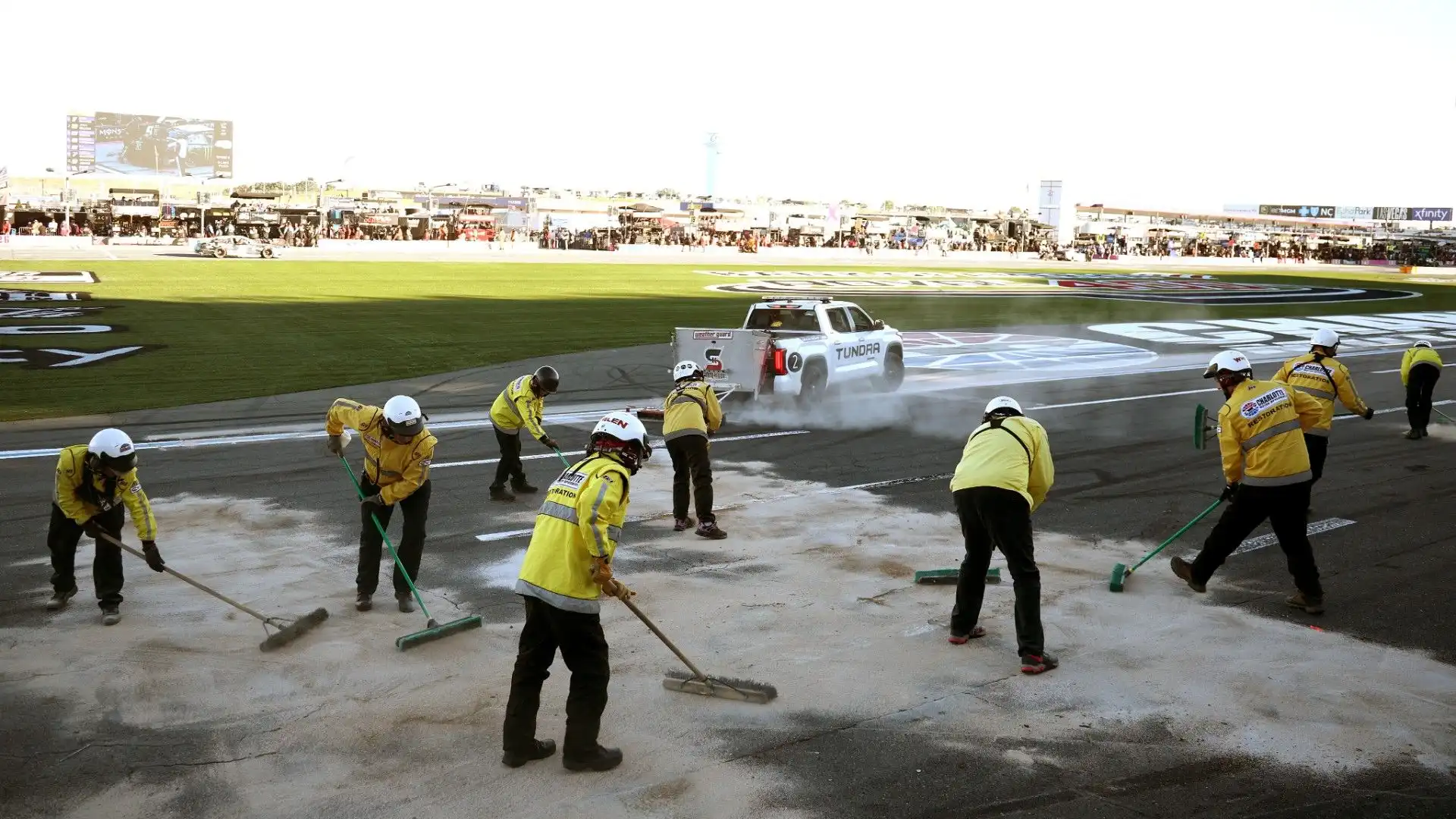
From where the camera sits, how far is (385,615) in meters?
8.59

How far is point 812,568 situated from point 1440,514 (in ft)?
22.7

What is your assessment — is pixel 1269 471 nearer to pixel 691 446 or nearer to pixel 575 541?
pixel 691 446

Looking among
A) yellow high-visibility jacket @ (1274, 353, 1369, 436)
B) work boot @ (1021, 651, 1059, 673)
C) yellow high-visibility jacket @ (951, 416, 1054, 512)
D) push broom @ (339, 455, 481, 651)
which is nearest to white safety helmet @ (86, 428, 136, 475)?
push broom @ (339, 455, 481, 651)

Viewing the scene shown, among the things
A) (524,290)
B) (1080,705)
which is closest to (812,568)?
(1080,705)

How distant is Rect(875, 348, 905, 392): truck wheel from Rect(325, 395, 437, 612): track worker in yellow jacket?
39.8ft

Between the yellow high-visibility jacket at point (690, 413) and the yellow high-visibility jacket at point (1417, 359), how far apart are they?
11.0 metres

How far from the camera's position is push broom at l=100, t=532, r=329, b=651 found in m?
7.79

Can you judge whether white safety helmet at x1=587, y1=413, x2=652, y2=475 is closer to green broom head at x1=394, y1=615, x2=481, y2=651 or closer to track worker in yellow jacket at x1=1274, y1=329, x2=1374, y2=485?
green broom head at x1=394, y1=615, x2=481, y2=651

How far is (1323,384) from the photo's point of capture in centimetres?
1124

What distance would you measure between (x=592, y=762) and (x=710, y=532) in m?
4.70

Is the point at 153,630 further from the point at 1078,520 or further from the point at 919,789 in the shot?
the point at 1078,520

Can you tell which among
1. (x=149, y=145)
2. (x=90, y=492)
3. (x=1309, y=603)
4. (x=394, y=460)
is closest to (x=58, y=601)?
(x=90, y=492)

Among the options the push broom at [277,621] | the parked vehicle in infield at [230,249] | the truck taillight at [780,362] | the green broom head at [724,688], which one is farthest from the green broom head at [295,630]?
the parked vehicle in infield at [230,249]

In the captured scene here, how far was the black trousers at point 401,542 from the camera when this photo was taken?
28.5 ft
